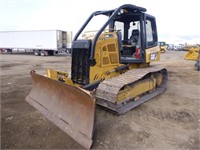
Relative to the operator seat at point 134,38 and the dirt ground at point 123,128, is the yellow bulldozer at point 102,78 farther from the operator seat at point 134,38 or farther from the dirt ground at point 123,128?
the dirt ground at point 123,128

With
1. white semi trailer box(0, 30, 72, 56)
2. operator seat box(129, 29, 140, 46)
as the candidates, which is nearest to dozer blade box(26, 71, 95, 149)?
operator seat box(129, 29, 140, 46)

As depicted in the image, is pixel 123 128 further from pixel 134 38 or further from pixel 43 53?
pixel 43 53

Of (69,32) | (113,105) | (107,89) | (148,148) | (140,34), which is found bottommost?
(148,148)

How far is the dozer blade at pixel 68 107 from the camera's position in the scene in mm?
3385

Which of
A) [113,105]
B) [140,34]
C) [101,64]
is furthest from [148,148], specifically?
[140,34]

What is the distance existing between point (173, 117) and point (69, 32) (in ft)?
78.1

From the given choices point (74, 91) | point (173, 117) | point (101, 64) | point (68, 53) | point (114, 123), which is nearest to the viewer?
point (74, 91)

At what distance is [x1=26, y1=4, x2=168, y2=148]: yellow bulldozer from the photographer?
3676 mm

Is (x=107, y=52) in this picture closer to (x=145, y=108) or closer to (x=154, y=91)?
(x=145, y=108)

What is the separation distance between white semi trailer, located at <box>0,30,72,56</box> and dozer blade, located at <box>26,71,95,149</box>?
20970 mm

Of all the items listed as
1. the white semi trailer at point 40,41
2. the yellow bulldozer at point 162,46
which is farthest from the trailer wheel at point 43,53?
the yellow bulldozer at point 162,46

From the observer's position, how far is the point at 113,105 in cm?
464

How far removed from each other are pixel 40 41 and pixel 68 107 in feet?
77.6

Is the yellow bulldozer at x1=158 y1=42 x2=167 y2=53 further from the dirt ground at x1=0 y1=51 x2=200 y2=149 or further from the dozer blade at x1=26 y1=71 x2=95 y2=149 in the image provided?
the dozer blade at x1=26 y1=71 x2=95 y2=149
